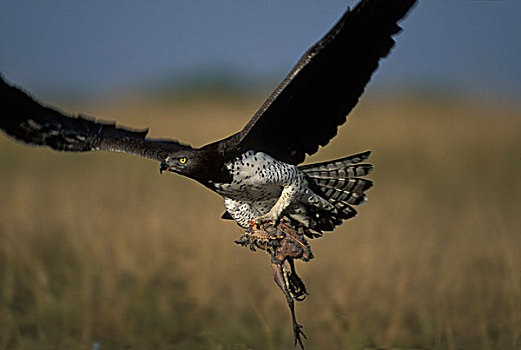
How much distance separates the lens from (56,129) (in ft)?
19.5

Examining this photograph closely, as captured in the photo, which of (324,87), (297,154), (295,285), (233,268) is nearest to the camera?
(295,285)

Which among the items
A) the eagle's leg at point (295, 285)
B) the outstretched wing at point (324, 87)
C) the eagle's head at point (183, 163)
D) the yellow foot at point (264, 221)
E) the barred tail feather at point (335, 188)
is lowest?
the eagle's leg at point (295, 285)

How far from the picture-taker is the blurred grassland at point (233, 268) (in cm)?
621

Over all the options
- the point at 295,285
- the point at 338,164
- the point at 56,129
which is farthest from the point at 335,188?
the point at 56,129

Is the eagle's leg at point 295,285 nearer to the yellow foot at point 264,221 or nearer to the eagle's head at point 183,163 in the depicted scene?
the yellow foot at point 264,221

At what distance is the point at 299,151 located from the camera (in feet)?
17.5

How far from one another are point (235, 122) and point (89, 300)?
1122 cm

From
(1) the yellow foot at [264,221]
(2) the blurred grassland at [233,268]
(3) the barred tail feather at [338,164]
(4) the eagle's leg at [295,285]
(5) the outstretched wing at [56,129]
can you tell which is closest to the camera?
(4) the eagle's leg at [295,285]

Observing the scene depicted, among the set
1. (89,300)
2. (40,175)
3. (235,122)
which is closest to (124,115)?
(235,122)

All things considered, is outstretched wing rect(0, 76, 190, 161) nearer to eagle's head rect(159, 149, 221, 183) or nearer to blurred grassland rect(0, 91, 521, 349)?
eagle's head rect(159, 149, 221, 183)

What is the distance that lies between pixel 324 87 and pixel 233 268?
3.56m

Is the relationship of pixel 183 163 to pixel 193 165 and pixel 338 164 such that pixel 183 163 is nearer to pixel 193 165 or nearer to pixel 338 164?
pixel 193 165

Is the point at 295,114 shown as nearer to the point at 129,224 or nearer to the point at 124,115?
the point at 129,224

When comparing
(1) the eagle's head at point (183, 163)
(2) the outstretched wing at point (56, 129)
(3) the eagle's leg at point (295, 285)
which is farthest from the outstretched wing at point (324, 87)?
(3) the eagle's leg at point (295, 285)
